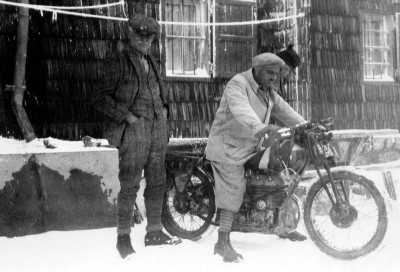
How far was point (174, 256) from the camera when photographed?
4.73m

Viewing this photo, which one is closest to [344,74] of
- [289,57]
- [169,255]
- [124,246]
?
[289,57]

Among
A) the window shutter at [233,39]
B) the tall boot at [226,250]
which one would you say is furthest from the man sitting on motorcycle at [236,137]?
the window shutter at [233,39]

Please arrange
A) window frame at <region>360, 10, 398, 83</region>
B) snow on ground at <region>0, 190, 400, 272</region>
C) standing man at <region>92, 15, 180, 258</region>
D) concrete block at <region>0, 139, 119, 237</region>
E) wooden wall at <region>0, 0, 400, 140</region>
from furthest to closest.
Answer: window frame at <region>360, 10, 398, 83</region>, wooden wall at <region>0, 0, 400, 140</region>, concrete block at <region>0, 139, 119, 237</region>, standing man at <region>92, 15, 180, 258</region>, snow on ground at <region>0, 190, 400, 272</region>

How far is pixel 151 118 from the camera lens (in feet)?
16.2

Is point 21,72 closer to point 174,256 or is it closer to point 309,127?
point 174,256

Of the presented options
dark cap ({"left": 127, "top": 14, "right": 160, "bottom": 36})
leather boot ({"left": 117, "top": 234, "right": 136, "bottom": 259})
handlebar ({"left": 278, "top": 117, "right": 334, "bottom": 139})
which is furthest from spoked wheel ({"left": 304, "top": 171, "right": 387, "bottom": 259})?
dark cap ({"left": 127, "top": 14, "right": 160, "bottom": 36})

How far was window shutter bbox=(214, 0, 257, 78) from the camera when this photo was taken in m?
8.95

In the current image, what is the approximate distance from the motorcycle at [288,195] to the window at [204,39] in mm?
3693

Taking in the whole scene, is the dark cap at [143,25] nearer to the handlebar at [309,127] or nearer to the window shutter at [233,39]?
the handlebar at [309,127]

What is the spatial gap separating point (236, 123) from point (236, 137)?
0.12m

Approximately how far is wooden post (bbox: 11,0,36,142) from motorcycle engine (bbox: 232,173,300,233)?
339 centimetres

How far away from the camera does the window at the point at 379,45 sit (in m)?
11.4

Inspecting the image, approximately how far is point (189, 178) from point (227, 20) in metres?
4.43

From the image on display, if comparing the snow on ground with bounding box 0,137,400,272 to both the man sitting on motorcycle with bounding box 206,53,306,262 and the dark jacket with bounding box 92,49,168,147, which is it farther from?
the dark jacket with bounding box 92,49,168,147
